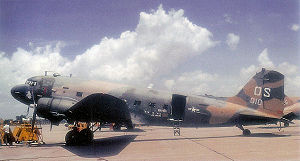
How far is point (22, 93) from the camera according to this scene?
12289mm

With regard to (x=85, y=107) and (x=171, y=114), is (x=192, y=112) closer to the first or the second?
(x=171, y=114)

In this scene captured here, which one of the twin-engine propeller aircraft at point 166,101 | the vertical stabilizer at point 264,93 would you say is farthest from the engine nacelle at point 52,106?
the vertical stabilizer at point 264,93

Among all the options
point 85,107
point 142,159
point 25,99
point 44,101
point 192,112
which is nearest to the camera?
point 142,159

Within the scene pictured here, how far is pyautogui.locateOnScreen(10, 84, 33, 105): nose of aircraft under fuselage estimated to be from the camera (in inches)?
481

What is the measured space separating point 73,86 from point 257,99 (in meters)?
11.4

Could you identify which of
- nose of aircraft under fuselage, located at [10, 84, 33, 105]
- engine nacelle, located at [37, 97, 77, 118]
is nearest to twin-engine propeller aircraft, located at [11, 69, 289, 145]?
nose of aircraft under fuselage, located at [10, 84, 33, 105]

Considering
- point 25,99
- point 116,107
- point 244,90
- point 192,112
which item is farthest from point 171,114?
point 25,99

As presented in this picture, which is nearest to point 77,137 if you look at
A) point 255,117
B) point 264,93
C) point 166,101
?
point 166,101

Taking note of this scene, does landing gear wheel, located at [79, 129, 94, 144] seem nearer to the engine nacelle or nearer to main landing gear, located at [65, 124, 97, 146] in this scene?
main landing gear, located at [65, 124, 97, 146]

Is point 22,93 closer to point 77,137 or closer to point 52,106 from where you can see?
point 52,106

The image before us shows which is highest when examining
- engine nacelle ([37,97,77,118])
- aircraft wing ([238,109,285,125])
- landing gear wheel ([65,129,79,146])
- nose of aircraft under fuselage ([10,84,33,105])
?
nose of aircraft under fuselage ([10,84,33,105])

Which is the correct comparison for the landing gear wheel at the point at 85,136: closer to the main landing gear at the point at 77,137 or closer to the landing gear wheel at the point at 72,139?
the main landing gear at the point at 77,137

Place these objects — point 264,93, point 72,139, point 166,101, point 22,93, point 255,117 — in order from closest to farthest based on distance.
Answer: point 72,139 < point 22,93 < point 166,101 < point 255,117 < point 264,93

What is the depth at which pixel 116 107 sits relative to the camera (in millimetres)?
9375
